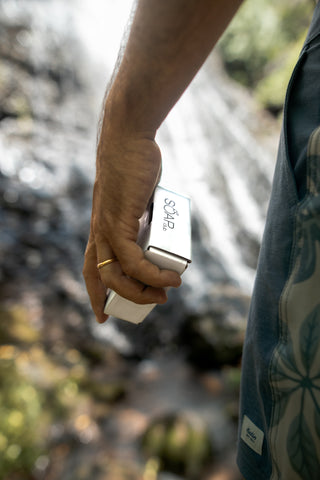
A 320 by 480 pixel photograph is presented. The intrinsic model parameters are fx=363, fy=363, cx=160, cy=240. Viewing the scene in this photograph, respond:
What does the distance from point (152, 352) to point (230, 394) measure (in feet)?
2.59

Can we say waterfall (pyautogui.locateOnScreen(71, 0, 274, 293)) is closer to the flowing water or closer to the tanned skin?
the flowing water

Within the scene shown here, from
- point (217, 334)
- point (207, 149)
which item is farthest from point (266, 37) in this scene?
point (217, 334)

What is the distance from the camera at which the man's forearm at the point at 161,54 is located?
49 centimetres

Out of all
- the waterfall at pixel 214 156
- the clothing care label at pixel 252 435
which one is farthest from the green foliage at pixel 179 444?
the clothing care label at pixel 252 435

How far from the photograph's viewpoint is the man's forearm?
0.49 m

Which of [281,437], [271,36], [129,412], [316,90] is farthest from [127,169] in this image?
[271,36]

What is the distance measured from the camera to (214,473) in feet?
7.27

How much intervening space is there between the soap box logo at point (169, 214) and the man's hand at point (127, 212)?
0.05 meters

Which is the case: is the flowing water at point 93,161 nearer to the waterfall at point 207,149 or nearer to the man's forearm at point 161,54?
the waterfall at point 207,149

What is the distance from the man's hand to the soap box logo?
2.1 inches

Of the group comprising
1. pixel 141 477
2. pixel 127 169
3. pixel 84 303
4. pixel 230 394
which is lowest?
pixel 141 477

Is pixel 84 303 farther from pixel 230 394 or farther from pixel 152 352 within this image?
pixel 230 394

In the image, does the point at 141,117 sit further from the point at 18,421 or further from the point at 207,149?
the point at 207,149

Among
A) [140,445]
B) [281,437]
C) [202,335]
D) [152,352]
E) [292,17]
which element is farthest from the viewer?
[292,17]
